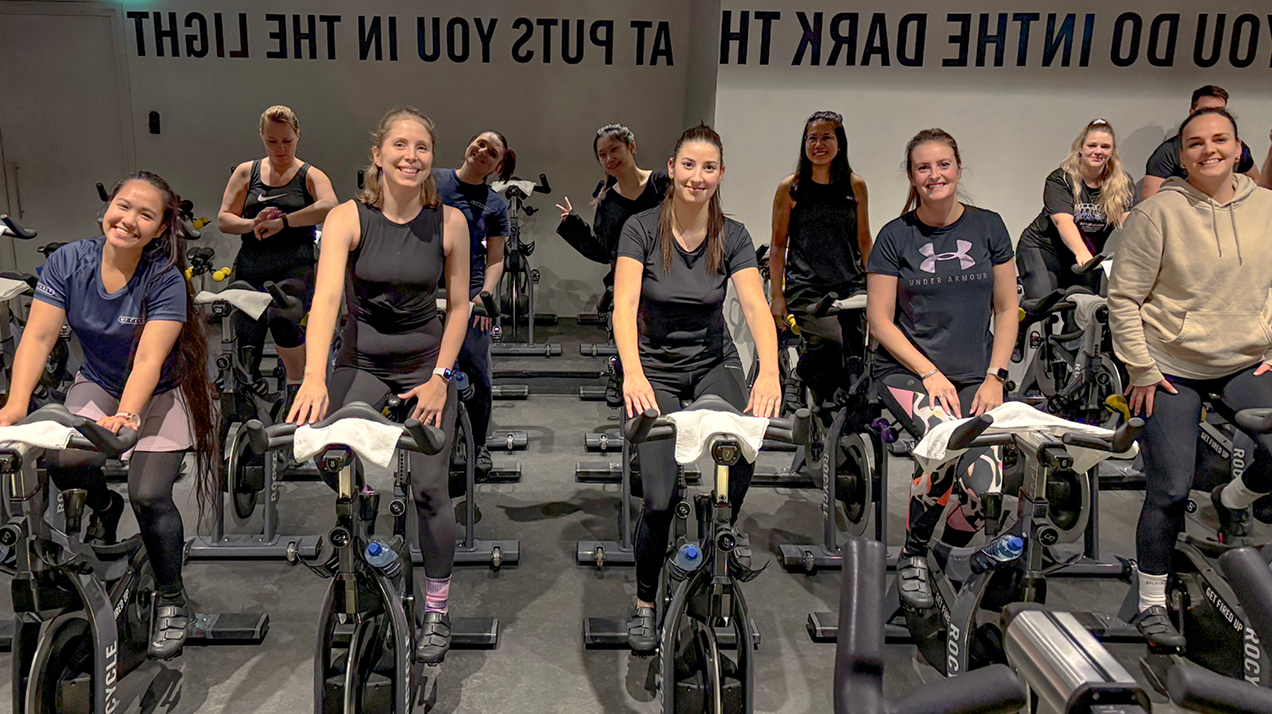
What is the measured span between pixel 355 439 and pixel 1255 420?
228 centimetres

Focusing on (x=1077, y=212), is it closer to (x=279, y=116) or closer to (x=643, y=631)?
(x=643, y=631)

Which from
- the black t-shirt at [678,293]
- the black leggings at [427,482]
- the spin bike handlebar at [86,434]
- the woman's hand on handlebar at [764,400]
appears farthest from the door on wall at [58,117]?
the woman's hand on handlebar at [764,400]

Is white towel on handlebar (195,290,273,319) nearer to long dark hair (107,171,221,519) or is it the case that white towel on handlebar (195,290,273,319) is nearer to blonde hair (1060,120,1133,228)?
long dark hair (107,171,221,519)

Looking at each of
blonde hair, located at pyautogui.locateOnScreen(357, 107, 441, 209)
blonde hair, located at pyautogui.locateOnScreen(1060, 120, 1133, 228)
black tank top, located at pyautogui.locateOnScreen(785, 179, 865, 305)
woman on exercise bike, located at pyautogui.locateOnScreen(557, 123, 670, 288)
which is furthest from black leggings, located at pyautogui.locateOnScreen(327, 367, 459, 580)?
blonde hair, located at pyautogui.locateOnScreen(1060, 120, 1133, 228)

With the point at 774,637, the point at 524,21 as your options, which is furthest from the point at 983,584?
the point at 524,21

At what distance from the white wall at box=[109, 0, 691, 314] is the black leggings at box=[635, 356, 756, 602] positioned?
4961mm

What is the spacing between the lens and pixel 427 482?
253cm

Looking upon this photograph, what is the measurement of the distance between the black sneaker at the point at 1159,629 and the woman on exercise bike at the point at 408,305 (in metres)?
2.07

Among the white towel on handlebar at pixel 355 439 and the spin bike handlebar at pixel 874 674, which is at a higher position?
the spin bike handlebar at pixel 874 674

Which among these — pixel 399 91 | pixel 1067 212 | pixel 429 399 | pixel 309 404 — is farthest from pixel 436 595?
pixel 399 91

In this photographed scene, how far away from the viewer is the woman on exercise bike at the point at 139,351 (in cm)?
247

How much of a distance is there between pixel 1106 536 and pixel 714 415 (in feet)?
8.33

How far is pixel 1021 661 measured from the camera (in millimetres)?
583

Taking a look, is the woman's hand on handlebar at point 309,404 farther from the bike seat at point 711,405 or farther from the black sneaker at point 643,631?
the black sneaker at point 643,631
